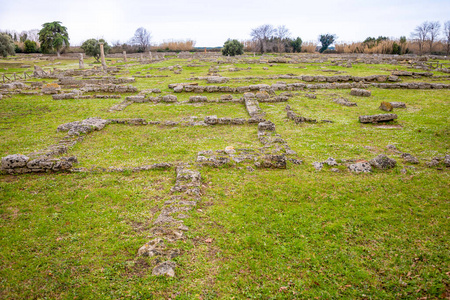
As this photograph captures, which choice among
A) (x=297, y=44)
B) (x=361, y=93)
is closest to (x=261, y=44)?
(x=297, y=44)

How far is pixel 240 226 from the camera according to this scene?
262 inches

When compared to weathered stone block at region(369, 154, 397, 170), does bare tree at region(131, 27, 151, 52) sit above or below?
above

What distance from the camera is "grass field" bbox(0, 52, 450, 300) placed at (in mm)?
4969

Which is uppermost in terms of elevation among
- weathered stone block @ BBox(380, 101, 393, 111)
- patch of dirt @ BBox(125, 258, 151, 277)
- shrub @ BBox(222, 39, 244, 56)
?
shrub @ BBox(222, 39, 244, 56)

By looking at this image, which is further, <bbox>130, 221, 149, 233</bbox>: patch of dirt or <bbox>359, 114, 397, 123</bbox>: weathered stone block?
<bbox>359, 114, 397, 123</bbox>: weathered stone block

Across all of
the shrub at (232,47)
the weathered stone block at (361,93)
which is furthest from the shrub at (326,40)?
the weathered stone block at (361,93)

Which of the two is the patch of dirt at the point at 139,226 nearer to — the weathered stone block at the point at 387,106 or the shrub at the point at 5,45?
the weathered stone block at the point at 387,106

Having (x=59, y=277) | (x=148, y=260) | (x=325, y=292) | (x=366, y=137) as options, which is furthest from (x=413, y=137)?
(x=59, y=277)

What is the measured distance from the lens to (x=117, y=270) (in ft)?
17.6

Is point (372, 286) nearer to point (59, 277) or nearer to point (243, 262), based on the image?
point (243, 262)

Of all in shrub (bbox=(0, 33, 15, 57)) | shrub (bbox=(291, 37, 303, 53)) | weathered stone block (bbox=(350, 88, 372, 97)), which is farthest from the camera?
shrub (bbox=(291, 37, 303, 53))

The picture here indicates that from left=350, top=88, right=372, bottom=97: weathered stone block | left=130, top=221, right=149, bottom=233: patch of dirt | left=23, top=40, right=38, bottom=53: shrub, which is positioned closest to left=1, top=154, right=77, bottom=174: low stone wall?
left=130, top=221, right=149, bottom=233: patch of dirt

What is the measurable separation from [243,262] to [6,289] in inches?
191

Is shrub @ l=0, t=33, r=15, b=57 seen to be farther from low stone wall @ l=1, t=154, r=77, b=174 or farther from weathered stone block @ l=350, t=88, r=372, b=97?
weathered stone block @ l=350, t=88, r=372, b=97
